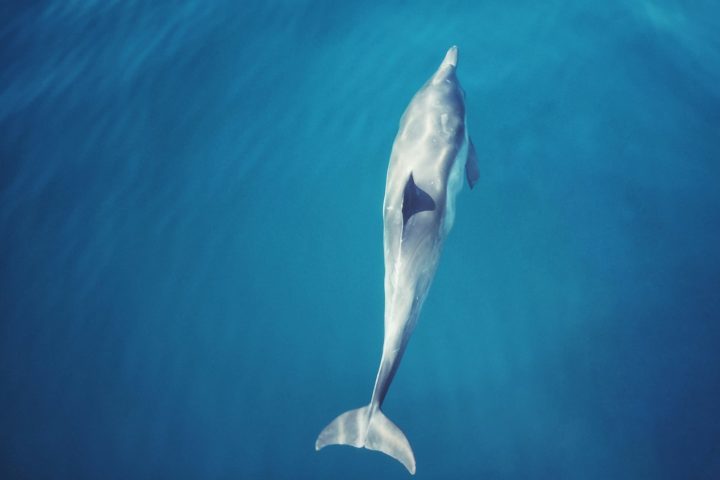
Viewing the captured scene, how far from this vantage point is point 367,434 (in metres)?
5.05

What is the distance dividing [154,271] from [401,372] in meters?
4.56

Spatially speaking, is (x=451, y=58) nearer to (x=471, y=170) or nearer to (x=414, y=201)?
(x=471, y=170)

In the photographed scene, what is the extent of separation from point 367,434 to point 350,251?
118 inches

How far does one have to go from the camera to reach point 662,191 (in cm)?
679

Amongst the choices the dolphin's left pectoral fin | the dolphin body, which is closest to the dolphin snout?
the dolphin body

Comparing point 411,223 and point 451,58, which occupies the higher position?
point 451,58

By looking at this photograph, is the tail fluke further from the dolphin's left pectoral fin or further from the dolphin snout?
the dolphin snout

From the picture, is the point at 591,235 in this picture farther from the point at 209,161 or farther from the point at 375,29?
the point at 209,161

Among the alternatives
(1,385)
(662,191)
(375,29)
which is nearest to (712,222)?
(662,191)

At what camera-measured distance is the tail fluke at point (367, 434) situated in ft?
16.3

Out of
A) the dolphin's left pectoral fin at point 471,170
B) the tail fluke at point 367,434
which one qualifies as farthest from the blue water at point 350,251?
the tail fluke at point 367,434

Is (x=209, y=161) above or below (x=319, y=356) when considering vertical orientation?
above

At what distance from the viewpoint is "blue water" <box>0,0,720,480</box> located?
5766 millimetres

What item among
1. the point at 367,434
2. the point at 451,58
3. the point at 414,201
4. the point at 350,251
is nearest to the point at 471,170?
the point at 414,201
